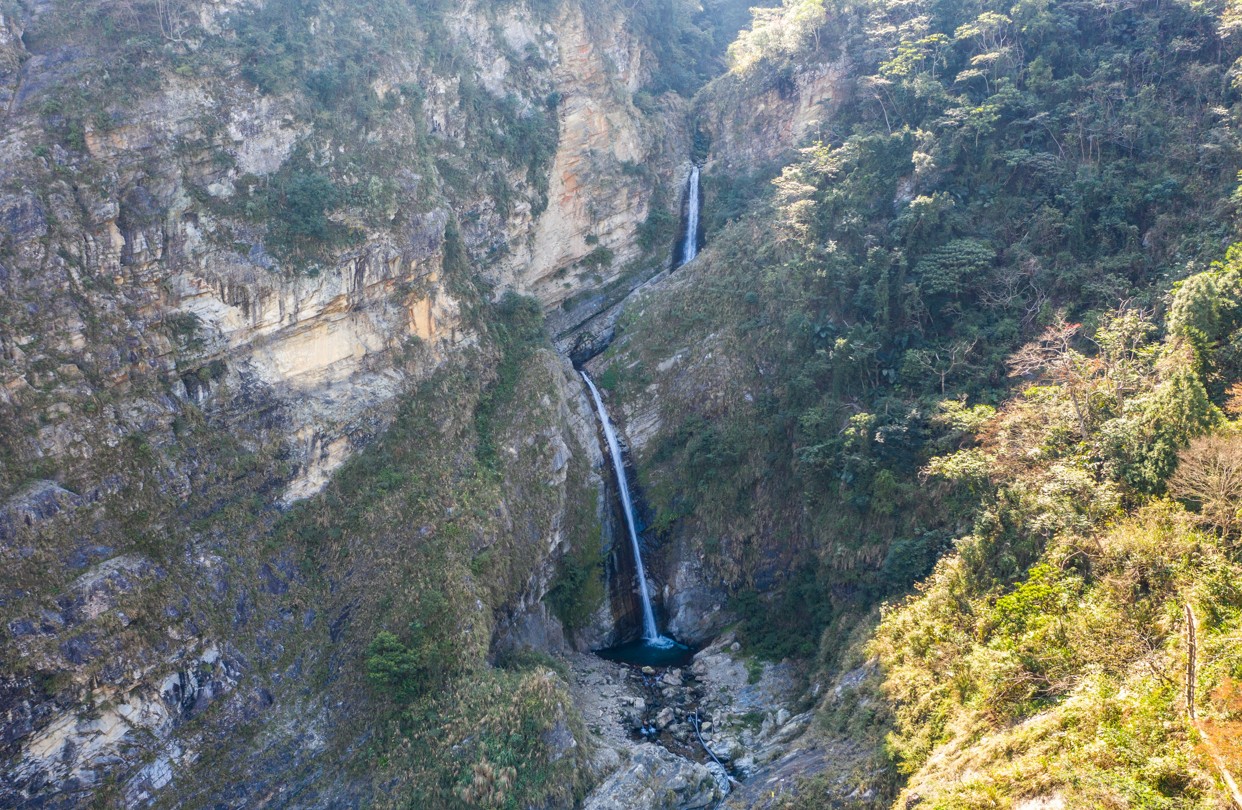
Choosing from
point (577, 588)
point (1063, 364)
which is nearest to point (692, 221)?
point (577, 588)

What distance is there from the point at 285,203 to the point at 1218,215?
24528 millimetres

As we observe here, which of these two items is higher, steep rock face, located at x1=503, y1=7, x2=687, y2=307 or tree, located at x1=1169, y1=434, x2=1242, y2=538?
steep rock face, located at x1=503, y1=7, x2=687, y2=307

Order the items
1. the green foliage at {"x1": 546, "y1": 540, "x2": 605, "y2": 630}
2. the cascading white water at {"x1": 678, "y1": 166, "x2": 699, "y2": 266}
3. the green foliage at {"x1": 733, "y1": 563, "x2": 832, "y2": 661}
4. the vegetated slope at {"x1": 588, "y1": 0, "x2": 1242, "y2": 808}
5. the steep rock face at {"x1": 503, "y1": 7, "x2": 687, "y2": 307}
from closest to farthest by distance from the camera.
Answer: the vegetated slope at {"x1": 588, "y1": 0, "x2": 1242, "y2": 808}, the green foliage at {"x1": 733, "y1": 563, "x2": 832, "y2": 661}, the green foliage at {"x1": 546, "y1": 540, "x2": 605, "y2": 630}, the steep rock face at {"x1": 503, "y1": 7, "x2": 687, "y2": 307}, the cascading white water at {"x1": 678, "y1": 166, "x2": 699, "y2": 266}

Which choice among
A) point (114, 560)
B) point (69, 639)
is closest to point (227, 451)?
point (114, 560)

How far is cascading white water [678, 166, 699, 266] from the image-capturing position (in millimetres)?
33062

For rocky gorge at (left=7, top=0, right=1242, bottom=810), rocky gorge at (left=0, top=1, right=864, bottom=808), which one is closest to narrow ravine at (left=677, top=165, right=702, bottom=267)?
rocky gorge at (left=7, top=0, right=1242, bottom=810)

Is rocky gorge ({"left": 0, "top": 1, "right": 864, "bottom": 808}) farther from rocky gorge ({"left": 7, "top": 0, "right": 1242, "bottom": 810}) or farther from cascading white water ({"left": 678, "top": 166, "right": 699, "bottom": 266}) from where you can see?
cascading white water ({"left": 678, "top": 166, "right": 699, "bottom": 266})

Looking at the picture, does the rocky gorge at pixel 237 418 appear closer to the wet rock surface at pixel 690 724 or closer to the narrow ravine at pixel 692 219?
the wet rock surface at pixel 690 724

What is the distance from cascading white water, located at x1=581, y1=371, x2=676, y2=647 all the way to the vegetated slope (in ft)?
2.71

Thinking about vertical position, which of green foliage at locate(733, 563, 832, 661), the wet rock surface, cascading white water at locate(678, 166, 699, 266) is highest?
cascading white water at locate(678, 166, 699, 266)

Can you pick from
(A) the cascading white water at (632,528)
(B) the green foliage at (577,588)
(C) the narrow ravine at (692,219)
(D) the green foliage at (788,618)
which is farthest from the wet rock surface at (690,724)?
(C) the narrow ravine at (692,219)

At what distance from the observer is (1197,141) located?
2197 centimetres

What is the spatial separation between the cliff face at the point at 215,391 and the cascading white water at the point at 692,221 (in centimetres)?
854

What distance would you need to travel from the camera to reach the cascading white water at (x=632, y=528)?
80.5 feet
